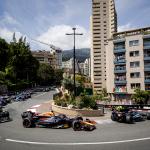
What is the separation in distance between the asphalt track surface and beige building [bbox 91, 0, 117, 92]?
298 ft

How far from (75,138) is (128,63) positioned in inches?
1968

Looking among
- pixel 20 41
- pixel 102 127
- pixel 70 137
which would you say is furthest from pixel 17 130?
pixel 20 41

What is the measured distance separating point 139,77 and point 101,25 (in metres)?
60.4

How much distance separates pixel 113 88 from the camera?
74.4 metres

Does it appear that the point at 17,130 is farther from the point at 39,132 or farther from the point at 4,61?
the point at 4,61

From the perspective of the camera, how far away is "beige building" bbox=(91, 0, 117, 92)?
401 ft

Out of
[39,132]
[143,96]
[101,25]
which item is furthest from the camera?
[101,25]

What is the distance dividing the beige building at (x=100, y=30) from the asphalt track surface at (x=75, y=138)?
90868 millimetres

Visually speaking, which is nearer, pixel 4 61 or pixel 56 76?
pixel 4 61

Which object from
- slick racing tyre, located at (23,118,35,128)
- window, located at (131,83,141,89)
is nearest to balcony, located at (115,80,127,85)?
window, located at (131,83,141,89)

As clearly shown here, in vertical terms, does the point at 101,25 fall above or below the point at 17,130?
above

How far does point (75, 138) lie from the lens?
24.3 metres

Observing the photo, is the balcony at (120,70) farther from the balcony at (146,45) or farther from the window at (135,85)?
the balcony at (146,45)

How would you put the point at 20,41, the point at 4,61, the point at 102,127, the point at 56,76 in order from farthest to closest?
1. the point at 56,76
2. the point at 20,41
3. the point at 4,61
4. the point at 102,127
